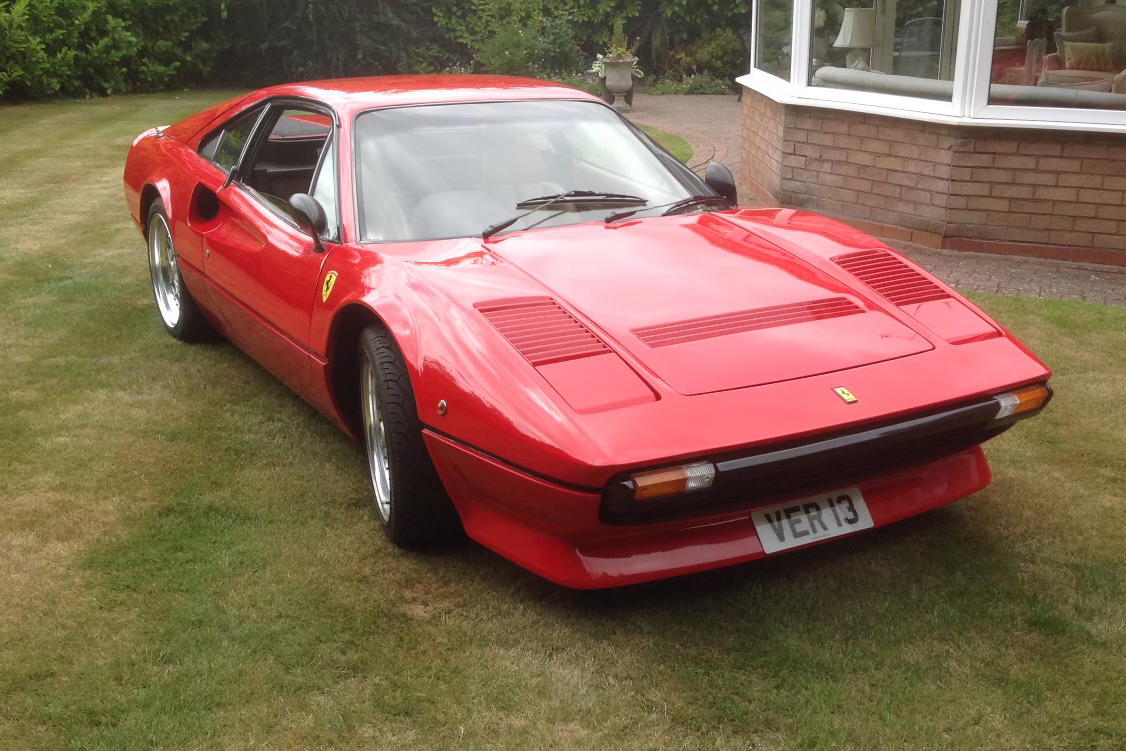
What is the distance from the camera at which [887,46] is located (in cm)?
774

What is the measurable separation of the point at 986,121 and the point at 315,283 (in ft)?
15.7

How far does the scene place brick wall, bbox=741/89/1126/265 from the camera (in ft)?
22.3

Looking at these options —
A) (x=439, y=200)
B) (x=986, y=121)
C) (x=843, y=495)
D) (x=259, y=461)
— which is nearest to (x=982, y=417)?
(x=843, y=495)

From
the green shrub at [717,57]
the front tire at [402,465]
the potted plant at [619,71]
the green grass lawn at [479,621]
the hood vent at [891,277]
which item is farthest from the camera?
the green shrub at [717,57]

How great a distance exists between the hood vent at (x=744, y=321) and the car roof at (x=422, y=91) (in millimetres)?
1584

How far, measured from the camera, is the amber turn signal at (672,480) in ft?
8.80

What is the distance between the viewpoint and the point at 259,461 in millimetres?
4168

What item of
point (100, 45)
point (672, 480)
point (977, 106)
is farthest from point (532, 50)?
point (672, 480)

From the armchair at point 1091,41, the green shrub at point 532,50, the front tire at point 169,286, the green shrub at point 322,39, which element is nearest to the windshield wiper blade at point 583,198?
the front tire at point 169,286

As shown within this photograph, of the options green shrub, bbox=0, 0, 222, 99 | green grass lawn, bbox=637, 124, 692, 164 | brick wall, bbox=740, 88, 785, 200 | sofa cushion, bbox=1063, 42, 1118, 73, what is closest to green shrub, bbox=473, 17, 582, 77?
green grass lawn, bbox=637, 124, 692, 164

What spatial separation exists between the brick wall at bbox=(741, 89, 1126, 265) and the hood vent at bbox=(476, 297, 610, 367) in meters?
4.73

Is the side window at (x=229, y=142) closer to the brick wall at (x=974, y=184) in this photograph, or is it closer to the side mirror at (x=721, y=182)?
the side mirror at (x=721, y=182)

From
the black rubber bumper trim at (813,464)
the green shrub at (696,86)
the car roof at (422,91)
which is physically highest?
the car roof at (422,91)

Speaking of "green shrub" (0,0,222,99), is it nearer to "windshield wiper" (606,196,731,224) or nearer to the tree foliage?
the tree foliage
